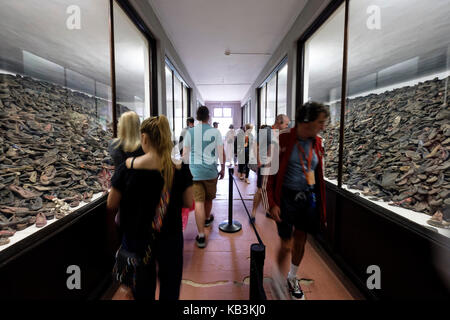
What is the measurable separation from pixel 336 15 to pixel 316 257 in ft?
8.95

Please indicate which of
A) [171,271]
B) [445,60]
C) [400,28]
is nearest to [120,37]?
[171,271]

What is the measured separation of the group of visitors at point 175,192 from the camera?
107cm

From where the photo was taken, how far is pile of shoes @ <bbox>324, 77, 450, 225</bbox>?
128cm

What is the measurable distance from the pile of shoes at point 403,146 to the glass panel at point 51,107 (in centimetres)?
235

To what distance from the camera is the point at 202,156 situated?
2.40m

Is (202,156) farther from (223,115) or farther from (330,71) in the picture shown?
(223,115)

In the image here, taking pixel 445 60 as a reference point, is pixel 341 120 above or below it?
below

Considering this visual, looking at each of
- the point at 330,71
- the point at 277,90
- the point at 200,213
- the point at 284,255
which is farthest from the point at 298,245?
the point at 277,90

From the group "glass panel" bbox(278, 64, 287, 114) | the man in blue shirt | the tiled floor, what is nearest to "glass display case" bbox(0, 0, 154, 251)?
the man in blue shirt

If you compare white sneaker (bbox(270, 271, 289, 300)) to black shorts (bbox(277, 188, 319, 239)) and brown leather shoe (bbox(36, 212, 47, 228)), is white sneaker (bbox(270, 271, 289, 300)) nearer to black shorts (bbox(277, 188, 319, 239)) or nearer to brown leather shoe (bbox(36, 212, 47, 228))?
black shorts (bbox(277, 188, 319, 239))

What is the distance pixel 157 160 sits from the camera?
1.08 meters

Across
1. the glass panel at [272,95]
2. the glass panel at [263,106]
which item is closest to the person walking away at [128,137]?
the glass panel at [272,95]

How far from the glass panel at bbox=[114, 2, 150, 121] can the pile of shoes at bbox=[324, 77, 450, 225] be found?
2438mm
